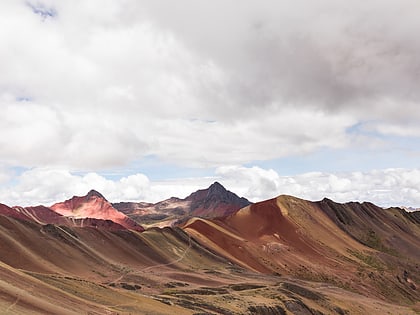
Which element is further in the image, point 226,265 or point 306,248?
point 306,248

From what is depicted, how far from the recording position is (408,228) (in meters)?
176

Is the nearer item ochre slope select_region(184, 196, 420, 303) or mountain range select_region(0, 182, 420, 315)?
mountain range select_region(0, 182, 420, 315)

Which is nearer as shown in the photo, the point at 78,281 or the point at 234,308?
the point at 78,281

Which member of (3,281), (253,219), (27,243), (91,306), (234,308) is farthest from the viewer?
(253,219)

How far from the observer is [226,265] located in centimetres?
9612

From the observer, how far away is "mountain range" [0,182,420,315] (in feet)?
144

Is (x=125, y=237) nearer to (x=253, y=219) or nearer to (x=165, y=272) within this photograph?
(x=165, y=272)

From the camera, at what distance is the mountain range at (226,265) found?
4381 centimetres

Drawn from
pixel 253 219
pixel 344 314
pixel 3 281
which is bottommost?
pixel 344 314

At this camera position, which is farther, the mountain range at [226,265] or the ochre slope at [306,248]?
the ochre slope at [306,248]

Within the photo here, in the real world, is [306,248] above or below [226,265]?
above

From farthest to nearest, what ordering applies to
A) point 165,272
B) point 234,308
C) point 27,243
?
1. point 165,272
2. point 27,243
3. point 234,308

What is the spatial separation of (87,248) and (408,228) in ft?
477

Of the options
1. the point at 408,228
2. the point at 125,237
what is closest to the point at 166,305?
the point at 125,237
